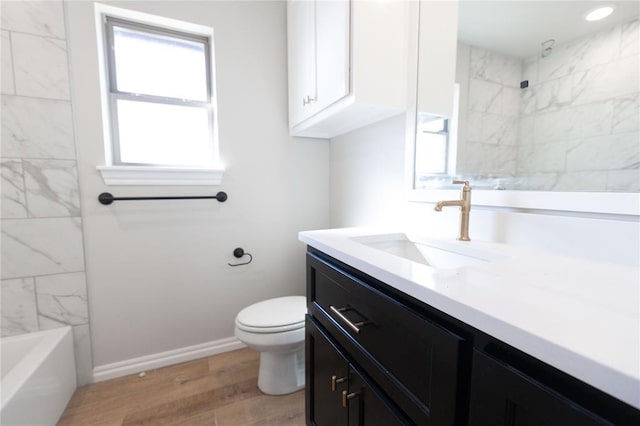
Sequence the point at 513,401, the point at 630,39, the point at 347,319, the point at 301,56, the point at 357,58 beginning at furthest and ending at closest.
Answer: the point at 301,56
the point at 357,58
the point at 347,319
the point at 630,39
the point at 513,401

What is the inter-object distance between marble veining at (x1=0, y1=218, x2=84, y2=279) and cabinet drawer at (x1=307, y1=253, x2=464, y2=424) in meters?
1.45

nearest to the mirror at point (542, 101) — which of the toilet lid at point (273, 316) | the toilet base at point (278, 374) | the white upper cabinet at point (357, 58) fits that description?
the white upper cabinet at point (357, 58)

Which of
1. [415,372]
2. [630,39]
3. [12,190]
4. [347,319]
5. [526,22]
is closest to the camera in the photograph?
[415,372]

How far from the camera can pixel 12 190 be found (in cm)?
136

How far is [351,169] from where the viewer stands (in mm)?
1774

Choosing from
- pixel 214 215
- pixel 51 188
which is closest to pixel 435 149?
pixel 214 215

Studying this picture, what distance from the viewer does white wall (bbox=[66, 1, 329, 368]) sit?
1.53 meters

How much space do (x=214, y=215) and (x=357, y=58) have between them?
1243mm

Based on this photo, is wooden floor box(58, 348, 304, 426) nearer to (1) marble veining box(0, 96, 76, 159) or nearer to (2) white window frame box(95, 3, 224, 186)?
(2) white window frame box(95, 3, 224, 186)

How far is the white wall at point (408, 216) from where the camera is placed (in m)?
0.71

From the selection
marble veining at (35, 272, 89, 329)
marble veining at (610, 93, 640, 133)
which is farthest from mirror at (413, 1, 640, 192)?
marble veining at (35, 272, 89, 329)

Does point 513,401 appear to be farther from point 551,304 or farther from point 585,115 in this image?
point 585,115

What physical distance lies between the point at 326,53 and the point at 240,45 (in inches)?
30.2

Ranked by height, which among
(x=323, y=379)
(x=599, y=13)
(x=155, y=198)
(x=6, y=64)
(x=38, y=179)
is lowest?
(x=323, y=379)
